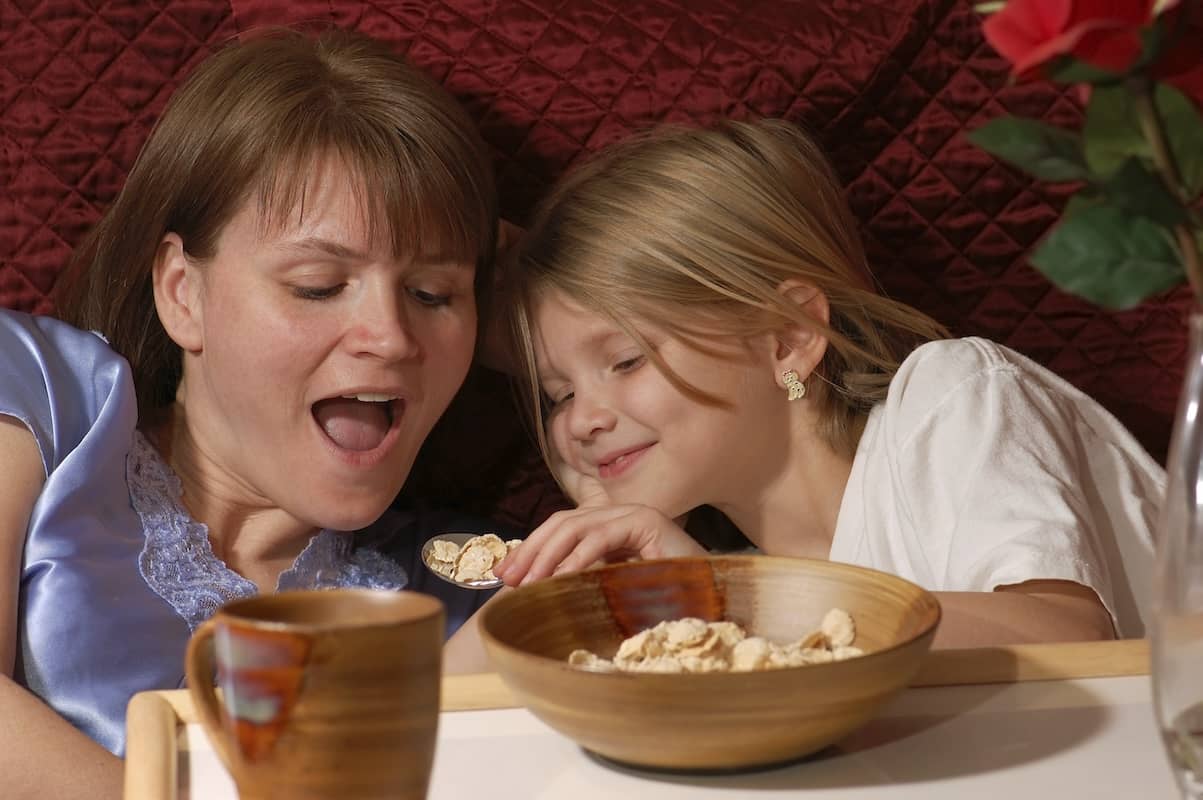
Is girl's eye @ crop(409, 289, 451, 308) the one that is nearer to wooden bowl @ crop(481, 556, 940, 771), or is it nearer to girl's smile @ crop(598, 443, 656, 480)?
girl's smile @ crop(598, 443, 656, 480)

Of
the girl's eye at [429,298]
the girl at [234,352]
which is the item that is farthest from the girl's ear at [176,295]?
the girl's eye at [429,298]

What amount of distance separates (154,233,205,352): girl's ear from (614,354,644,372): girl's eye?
0.47m

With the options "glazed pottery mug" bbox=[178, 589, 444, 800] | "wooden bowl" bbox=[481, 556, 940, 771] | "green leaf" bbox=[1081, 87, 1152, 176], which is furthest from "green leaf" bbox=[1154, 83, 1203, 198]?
"glazed pottery mug" bbox=[178, 589, 444, 800]

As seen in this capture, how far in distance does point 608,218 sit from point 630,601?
80cm

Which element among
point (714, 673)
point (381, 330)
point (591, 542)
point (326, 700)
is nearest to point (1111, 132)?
point (714, 673)

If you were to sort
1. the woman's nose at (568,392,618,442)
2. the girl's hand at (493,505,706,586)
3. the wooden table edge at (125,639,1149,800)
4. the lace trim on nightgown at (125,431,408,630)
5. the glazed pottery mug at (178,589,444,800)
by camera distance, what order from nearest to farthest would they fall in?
the glazed pottery mug at (178,589,444,800)
the wooden table edge at (125,639,1149,800)
the girl's hand at (493,505,706,586)
the lace trim on nightgown at (125,431,408,630)
the woman's nose at (568,392,618,442)

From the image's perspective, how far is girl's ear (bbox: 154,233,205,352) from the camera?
1.52 m

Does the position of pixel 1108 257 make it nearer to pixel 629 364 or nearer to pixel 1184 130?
pixel 1184 130

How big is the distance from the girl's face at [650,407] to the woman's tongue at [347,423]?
0.23 metres

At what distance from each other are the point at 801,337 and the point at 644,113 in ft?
1.12

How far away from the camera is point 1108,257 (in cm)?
61

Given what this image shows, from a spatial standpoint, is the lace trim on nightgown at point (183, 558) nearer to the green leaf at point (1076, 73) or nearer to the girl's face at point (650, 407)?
the girl's face at point (650, 407)

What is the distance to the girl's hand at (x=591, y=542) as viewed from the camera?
121cm

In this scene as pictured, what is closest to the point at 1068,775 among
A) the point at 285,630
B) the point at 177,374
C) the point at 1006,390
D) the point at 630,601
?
the point at 630,601
